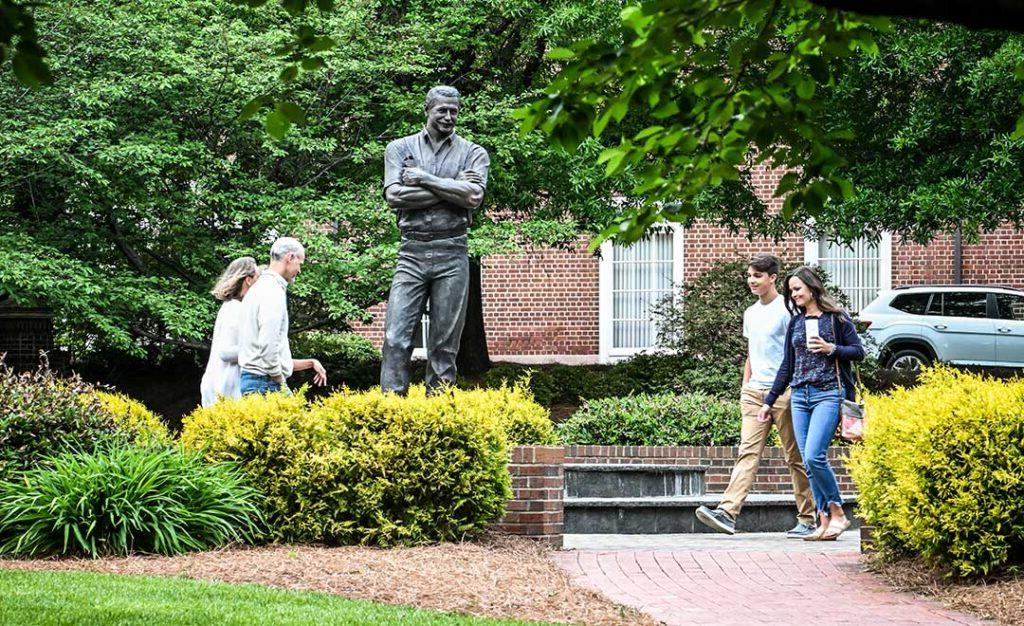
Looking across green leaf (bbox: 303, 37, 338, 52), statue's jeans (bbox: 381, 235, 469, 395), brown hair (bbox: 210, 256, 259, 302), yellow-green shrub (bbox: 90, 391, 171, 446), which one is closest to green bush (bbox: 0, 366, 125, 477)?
yellow-green shrub (bbox: 90, 391, 171, 446)

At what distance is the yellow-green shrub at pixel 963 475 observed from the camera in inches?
293

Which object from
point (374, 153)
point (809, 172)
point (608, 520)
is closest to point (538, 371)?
point (374, 153)

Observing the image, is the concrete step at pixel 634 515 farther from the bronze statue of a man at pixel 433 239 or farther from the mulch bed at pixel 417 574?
the mulch bed at pixel 417 574

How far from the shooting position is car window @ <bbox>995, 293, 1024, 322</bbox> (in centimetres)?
2330

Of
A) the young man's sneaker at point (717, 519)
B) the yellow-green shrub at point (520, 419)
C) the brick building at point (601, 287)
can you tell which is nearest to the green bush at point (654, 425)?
the yellow-green shrub at point (520, 419)

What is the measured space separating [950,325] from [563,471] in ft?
47.2

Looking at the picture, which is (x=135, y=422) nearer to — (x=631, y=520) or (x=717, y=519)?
(x=631, y=520)

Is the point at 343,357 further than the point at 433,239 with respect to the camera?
Yes

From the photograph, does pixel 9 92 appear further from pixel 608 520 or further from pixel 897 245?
pixel 897 245

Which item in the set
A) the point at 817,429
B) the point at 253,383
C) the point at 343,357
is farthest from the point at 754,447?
the point at 343,357

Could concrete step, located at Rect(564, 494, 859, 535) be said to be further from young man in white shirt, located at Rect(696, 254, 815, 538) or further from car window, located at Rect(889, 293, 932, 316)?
car window, located at Rect(889, 293, 932, 316)

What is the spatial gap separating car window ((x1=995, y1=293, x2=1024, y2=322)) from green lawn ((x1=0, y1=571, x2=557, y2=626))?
1852 cm

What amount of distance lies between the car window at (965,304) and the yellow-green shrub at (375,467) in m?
15.9

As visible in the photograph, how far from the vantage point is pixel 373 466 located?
29.2ft
